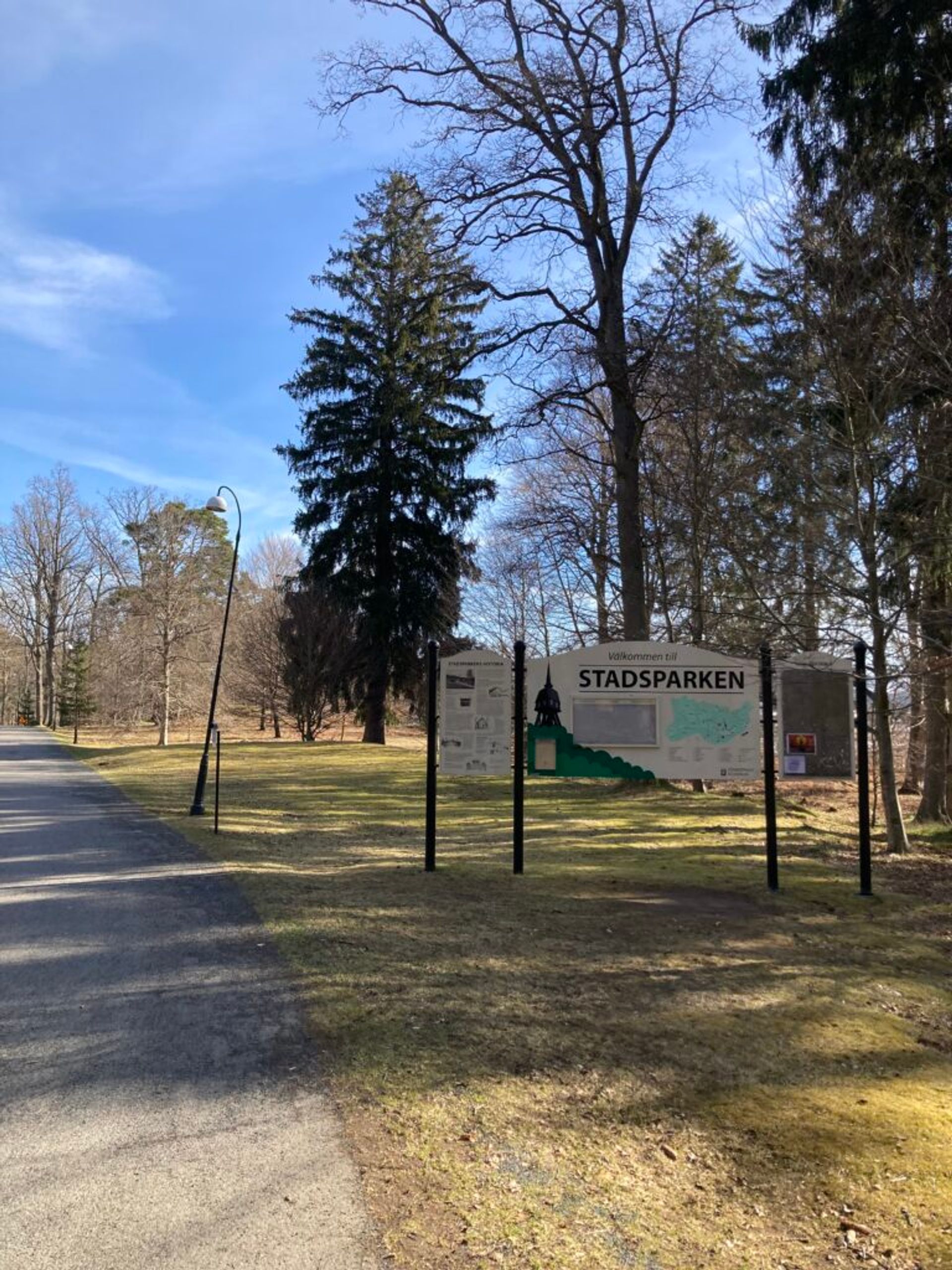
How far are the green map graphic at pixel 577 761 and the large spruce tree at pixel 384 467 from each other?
25160 millimetres

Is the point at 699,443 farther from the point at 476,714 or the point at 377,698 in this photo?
the point at 377,698

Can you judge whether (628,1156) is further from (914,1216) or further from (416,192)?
(416,192)

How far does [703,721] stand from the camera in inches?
366

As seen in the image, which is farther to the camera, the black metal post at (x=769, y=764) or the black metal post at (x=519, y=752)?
the black metal post at (x=519, y=752)

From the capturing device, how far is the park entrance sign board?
30.3 ft

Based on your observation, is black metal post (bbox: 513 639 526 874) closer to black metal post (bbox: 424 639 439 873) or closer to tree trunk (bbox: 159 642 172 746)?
black metal post (bbox: 424 639 439 873)

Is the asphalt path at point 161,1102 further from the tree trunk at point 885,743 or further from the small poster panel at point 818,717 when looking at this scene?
the tree trunk at point 885,743

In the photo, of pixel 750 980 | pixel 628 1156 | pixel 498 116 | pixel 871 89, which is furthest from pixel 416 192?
pixel 628 1156

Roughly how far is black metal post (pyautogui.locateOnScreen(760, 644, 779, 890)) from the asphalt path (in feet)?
16.3

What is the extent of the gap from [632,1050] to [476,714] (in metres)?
5.07

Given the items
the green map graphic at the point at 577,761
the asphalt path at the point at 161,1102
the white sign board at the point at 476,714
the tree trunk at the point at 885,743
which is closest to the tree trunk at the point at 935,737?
the tree trunk at the point at 885,743

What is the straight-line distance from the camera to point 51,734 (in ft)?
175

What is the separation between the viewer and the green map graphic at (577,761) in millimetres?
9203

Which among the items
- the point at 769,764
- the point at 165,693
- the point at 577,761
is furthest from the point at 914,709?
the point at 165,693
